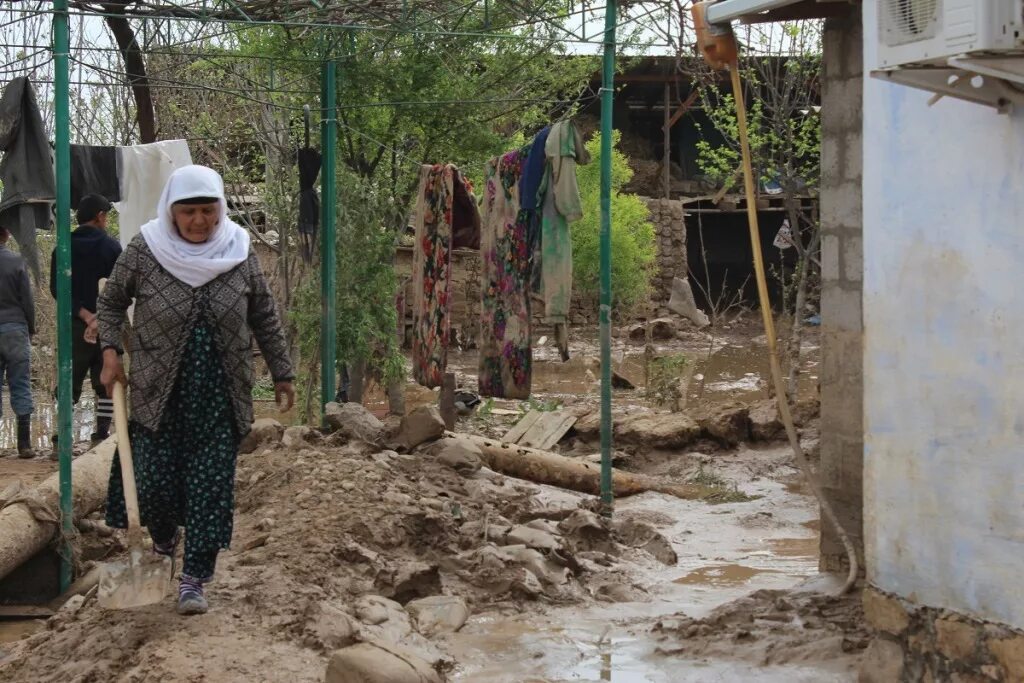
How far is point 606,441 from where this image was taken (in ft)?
21.2

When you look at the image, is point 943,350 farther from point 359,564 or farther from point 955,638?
point 359,564

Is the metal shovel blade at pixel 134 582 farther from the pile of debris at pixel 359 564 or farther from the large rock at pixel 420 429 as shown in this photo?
the large rock at pixel 420 429

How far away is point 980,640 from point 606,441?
10.4 ft

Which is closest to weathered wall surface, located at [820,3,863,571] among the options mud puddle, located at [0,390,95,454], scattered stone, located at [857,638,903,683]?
scattered stone, located at [857,638,903,683]

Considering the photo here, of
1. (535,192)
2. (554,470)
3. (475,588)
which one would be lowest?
(475,588)

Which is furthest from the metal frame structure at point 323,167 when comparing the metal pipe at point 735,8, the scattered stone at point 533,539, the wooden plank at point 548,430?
the metal pipe at point 735,8

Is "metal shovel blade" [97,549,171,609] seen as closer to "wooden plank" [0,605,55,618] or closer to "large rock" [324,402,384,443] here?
"wooden plank" [0,605,55,618]

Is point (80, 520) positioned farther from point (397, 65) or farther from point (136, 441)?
point (397, 65)

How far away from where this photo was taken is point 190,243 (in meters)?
4.30

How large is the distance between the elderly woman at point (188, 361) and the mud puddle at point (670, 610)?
3.57ft

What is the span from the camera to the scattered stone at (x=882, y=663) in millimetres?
3756

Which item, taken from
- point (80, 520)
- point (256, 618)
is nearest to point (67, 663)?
point (256, 618)

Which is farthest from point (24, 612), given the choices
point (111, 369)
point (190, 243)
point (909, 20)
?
point (909, 20)

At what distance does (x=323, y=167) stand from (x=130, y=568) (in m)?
4.17
